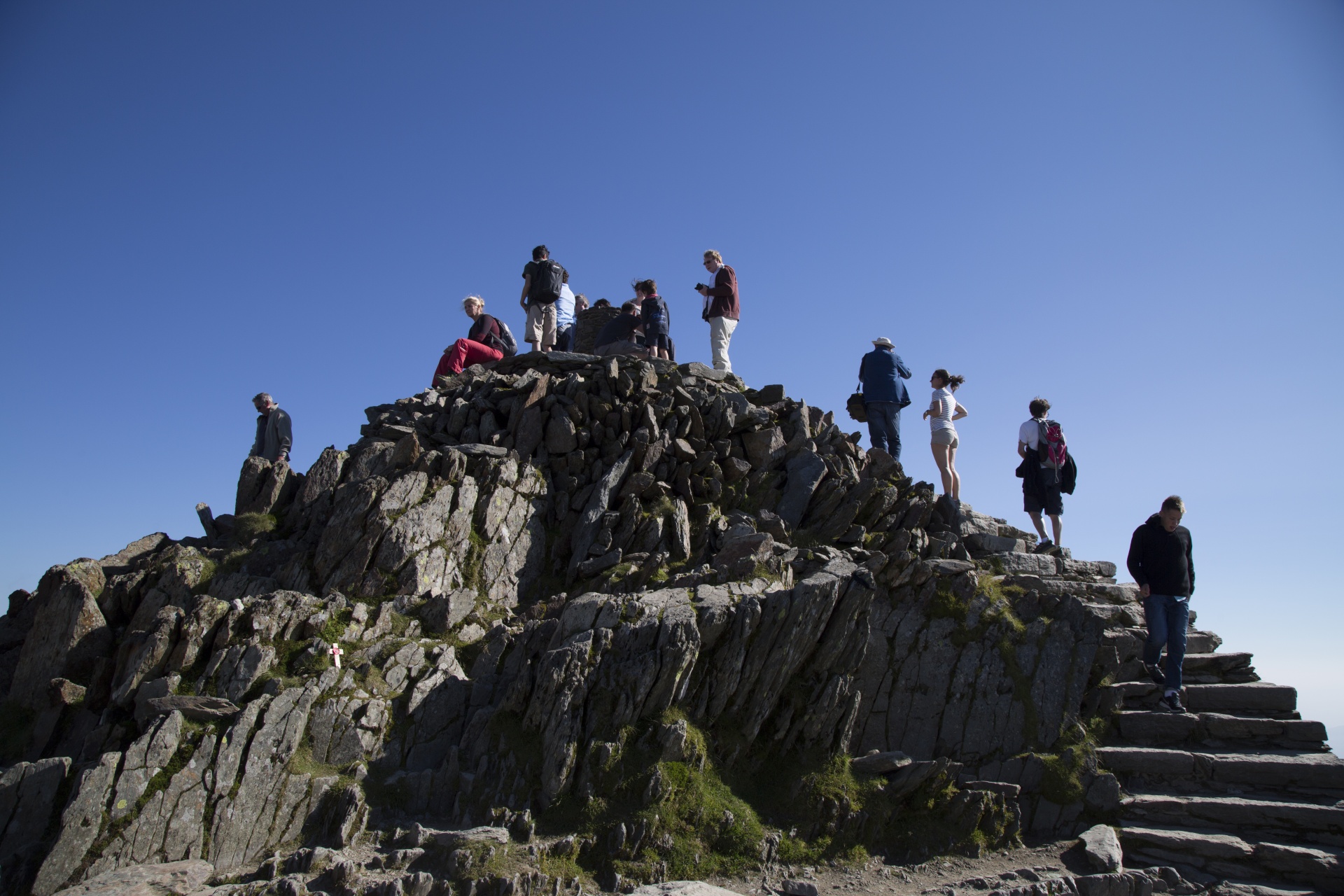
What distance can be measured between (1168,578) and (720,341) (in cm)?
1552

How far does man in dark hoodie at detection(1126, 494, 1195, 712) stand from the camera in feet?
55.0

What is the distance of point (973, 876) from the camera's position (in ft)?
45.4

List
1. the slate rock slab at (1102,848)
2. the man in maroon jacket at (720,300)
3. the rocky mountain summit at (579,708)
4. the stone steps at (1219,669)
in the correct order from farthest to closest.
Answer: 1. the man in maroon jacket at (720,300)
2. the stone steps at (1219,669)
3. the slate rock slab at (1102,848)
4. the rocky mountain summit at (579,708)

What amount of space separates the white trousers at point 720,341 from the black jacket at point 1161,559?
14.3 meters

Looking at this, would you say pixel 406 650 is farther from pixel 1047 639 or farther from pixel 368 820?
pixel 1047 639

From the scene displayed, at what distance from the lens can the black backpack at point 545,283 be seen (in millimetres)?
27734

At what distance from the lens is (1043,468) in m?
22.2

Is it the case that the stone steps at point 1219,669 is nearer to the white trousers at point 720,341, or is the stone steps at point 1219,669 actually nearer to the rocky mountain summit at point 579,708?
the rocky mountain summit at point 579,708

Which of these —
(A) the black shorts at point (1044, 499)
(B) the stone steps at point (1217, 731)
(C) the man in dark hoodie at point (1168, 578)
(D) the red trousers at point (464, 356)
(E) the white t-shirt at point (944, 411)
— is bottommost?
(B) the stone steps at point (1217, 731)

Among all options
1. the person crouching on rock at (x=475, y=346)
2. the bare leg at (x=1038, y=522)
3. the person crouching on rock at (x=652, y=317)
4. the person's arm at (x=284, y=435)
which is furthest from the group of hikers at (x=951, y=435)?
the person's arm at (x=284, y=435)

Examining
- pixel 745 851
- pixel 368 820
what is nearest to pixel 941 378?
pixel 745 851

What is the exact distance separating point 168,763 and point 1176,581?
19.2m

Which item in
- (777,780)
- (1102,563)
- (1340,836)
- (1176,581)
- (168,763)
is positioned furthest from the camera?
(1102,563)

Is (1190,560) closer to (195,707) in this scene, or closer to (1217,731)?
(1217,731)
